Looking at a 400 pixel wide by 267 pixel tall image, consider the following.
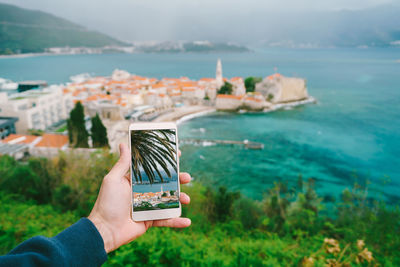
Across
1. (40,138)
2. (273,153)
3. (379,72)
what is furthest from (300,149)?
(40,138)

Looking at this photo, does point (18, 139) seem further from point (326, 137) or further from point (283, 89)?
point (283, 89)

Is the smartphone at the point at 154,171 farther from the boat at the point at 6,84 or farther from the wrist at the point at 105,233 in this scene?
the boat at the point at 6,84

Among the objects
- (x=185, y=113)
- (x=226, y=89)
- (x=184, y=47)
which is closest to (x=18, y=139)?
(x=185, y=113)

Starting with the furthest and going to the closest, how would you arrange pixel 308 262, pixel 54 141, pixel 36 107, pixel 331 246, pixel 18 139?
pixel 36 107
pixel 54 141
pixel 18 139
pixel 331 246
pixel 308 262

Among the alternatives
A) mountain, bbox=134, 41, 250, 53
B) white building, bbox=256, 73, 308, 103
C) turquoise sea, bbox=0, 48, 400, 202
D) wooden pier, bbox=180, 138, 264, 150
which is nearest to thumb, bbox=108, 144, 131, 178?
turquoise sea, bbox=0, 48, 400, 202

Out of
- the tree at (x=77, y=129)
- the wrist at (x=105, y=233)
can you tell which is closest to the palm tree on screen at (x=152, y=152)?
the wrist at (x=105, y=233)

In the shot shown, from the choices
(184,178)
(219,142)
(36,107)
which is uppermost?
(184,178)

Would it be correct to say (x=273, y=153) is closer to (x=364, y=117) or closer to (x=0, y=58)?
(x=364, y=117)
